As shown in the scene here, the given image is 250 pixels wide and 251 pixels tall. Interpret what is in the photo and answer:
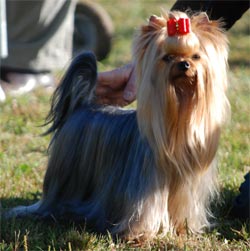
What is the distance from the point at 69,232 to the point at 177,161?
22.0 inches

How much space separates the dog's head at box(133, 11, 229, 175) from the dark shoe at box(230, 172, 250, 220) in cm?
54

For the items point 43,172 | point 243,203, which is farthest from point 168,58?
point 43,172

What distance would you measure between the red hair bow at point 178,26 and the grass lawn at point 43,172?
880 mm

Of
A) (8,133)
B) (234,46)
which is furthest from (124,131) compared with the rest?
(234,46)

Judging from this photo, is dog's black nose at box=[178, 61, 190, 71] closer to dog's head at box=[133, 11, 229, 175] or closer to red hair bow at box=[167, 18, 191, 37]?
dog's head at box=[133, 11, 229, 175]

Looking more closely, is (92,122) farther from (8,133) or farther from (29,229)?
(8,133)

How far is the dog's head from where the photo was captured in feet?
10.5

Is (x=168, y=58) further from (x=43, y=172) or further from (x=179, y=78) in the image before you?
(x=43, y=172)

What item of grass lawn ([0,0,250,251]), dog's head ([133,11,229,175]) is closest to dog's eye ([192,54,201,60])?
dog's head ([133,11,229,175])

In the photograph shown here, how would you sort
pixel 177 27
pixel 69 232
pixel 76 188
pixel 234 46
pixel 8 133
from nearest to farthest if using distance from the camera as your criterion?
pixel 177 27 → pixel 69 232 → pixel 76 188 → pixel 8 133 → pixel 234 46

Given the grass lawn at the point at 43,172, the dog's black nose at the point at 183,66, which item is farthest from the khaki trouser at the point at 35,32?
the dog's black nose at the point at 183,66

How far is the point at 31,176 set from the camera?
14.2 feet

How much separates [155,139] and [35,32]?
3.42 metres

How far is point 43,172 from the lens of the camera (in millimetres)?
4426
